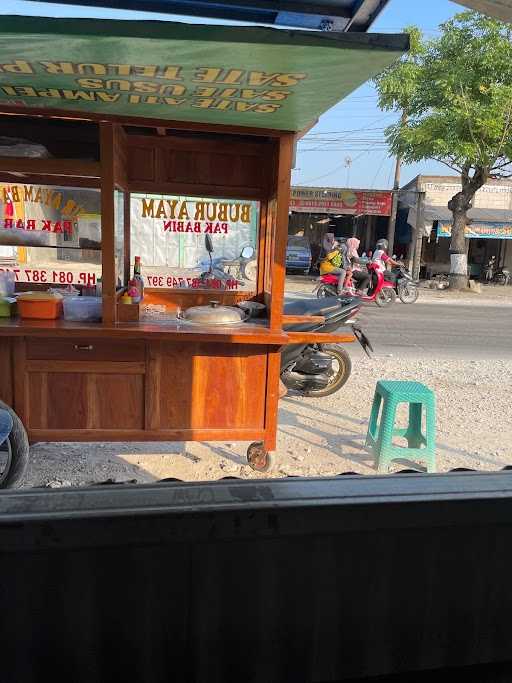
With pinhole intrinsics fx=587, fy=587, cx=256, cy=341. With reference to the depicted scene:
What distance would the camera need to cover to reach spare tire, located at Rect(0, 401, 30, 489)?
11.3ft

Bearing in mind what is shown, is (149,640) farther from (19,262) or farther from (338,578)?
(19,262)

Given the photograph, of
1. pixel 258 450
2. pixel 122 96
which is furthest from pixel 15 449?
pixel 122 96

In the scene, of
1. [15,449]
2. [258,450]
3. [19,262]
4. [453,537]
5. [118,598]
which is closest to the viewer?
[118,598]

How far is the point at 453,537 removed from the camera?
141cm

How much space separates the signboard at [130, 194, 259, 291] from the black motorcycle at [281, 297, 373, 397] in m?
0.85

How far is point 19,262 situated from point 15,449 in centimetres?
178

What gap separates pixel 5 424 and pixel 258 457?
5.49 ft

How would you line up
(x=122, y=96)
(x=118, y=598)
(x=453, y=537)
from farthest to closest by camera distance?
(x=122, y=96) < (x=453, y=537) < (x=118, y=598)

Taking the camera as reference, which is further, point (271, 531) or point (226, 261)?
point (226, 261)

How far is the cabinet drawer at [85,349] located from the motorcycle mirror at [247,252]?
1.69 m

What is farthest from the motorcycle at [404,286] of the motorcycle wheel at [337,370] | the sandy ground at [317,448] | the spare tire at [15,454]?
the spare tire at [15,454]

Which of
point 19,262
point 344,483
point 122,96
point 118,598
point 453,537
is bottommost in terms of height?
point 118,598

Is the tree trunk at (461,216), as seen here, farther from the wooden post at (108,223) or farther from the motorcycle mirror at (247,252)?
the wooden post at (108,223)

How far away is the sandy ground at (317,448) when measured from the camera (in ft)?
13.4
